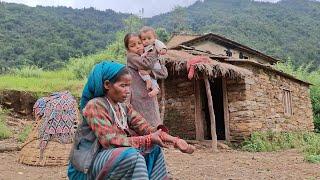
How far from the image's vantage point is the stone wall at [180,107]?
40.2ft

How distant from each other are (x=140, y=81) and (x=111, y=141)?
1.62 meters

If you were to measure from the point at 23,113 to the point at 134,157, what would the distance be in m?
10.3

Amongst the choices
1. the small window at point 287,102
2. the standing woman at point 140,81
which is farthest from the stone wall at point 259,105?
the standing woman at point 140,81

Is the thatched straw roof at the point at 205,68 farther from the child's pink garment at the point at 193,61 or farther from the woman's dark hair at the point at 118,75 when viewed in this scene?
the woman's dark hair at the point at 118,75

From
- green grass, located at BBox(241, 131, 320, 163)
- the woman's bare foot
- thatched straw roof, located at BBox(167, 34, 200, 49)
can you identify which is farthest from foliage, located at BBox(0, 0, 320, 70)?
the woman's bare foot

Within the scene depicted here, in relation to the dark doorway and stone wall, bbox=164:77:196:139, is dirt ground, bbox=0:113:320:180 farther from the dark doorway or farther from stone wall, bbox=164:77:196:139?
the dark doorway

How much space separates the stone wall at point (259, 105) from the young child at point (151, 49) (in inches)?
290

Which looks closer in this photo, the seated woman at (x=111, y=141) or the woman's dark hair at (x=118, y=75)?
the seated woman at (x=111, y=141)

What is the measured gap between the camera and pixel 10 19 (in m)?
39.0

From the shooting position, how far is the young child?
4.23 metres

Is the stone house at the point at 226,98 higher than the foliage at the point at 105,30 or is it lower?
lower

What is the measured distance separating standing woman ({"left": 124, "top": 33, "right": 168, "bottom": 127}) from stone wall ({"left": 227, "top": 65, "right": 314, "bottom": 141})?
7.51 meters

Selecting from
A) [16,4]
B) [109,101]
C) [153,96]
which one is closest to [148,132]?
[109,101]

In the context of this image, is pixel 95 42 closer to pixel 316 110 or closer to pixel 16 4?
pixel 16 4
